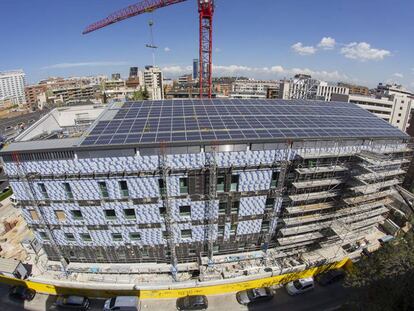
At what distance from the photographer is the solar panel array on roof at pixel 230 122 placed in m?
26.4

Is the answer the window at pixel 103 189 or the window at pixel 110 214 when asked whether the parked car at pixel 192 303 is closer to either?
the window at pixel 110 214

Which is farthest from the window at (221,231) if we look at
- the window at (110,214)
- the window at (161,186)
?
the window at (110,214)

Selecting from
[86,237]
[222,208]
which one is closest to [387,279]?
[222,208]

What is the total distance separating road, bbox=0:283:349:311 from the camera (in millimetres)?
28328

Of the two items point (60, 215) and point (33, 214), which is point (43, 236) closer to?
point (33, 214)

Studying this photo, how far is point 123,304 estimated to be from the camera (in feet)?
87.8

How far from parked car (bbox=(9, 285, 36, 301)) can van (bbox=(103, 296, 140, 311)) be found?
10558mm

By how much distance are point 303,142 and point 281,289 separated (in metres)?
20.2

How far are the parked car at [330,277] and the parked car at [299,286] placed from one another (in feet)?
5.67

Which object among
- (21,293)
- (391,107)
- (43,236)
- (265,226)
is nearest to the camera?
(21,293)

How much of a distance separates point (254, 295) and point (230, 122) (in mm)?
22336

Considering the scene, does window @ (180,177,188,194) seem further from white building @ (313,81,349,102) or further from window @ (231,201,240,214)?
white building @ (313,81,349,102)

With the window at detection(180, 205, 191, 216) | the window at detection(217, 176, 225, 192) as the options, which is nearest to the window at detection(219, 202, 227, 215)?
the window at detection(217, 176, 225, 192)

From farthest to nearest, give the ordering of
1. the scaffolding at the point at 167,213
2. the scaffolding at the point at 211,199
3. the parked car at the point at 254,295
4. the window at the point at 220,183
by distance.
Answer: the parked car at the point at 254,295, the window at the point at 220,183, the scaffolding at the point at 211,199, the scaffolding at the point at 167,213
